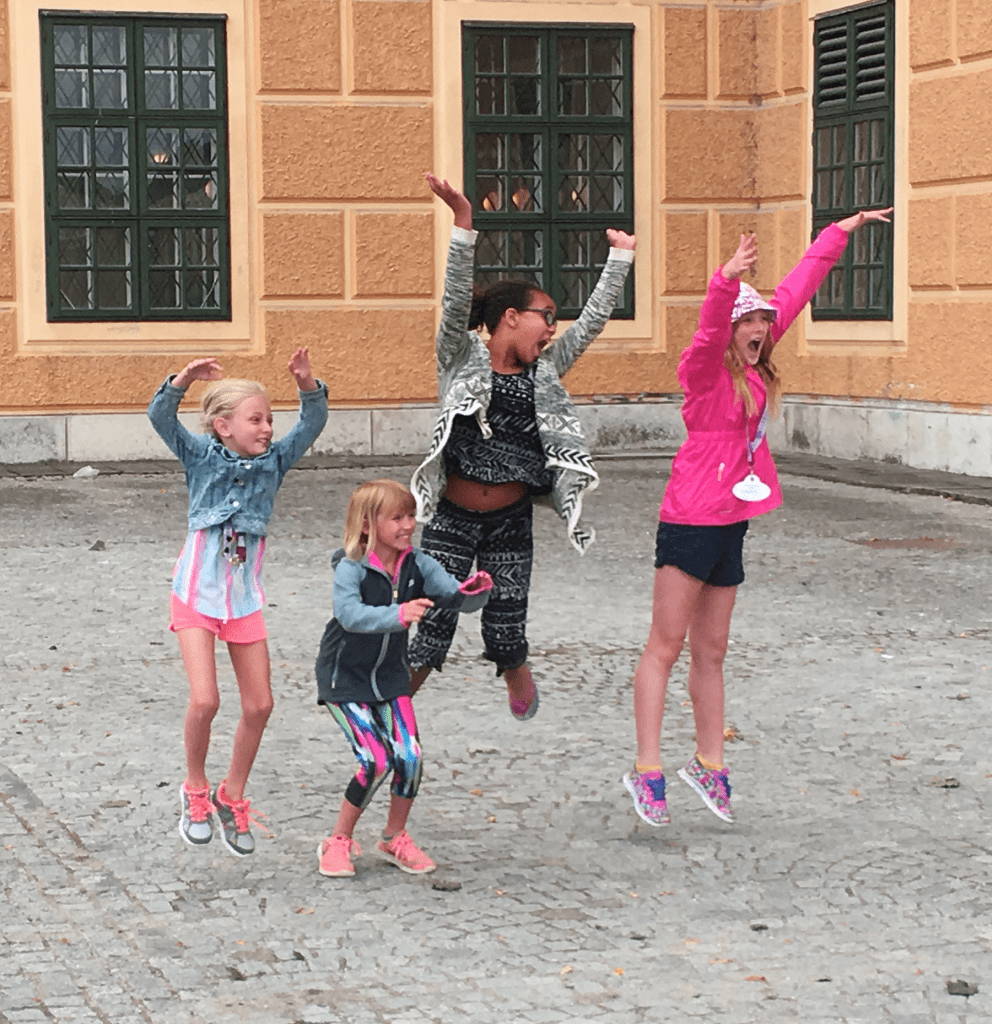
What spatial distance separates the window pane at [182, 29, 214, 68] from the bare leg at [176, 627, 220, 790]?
39.2 ft

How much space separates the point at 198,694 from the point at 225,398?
31.2 inches

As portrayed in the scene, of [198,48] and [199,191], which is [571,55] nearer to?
[198,48]

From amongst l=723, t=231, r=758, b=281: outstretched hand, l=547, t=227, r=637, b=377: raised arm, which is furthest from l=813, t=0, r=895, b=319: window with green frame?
l=723, t=231, r=758, b=281: outstretched hand

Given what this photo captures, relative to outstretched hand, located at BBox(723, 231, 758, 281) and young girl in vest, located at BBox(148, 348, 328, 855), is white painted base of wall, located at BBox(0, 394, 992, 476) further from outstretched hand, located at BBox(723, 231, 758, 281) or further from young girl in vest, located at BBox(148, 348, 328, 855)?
young girl in vest, located at BBox(148, 348, 328, 855)

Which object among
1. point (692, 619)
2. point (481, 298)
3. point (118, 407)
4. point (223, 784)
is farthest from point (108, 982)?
point (118, 407)

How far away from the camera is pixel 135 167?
1669 cm

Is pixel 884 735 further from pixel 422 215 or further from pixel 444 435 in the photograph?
pixel 422 215

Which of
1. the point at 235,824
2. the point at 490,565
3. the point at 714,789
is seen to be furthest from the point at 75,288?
the point at 714,789

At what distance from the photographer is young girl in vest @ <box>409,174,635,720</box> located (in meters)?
6.17

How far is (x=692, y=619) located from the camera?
5914mm

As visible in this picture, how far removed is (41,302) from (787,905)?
12.7 m

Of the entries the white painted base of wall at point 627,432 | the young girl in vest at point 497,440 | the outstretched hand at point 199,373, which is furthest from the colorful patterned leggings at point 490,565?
the white painted base of wall at point 627,432

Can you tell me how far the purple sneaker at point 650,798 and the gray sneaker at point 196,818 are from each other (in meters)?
1.16

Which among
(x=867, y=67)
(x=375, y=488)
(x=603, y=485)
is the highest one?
(x=867, y=67)
